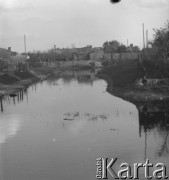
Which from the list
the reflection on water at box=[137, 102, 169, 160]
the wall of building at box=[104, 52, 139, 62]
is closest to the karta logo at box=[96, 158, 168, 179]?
the reflection on water at box=[137, 102, 169, 160]

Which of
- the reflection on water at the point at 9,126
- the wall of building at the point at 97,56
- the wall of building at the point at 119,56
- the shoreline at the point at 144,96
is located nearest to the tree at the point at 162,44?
the shoreline at the point at 144,96

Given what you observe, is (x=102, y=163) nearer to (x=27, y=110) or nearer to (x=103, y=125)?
(x=103, y=125)

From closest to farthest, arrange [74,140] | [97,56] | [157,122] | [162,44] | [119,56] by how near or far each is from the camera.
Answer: [74,140] < [157,122] < [162,44] < [119,56] < [97,56]

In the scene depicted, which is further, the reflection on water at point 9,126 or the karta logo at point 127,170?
the reflection on water at point 9,126

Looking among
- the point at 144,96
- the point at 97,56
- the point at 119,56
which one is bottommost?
the point at 144,96

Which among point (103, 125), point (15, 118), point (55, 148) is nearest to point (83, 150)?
point (55, 148)

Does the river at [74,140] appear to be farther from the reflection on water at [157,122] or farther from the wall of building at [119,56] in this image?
the wall of building at [119,56]

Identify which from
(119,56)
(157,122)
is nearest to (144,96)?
(157,122)

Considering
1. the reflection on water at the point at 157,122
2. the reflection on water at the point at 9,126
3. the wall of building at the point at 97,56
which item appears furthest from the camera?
the wall of building at the point at 97,56

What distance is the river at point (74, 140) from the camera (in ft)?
32.1

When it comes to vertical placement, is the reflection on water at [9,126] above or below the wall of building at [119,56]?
below

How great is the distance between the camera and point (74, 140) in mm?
12789

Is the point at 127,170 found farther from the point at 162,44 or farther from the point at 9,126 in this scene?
the point at 162,44

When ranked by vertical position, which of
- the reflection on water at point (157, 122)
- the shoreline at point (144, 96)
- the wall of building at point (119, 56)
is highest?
the wall of building at point (119, 56)
